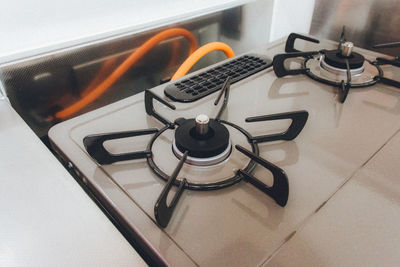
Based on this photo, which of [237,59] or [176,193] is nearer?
[176,193]

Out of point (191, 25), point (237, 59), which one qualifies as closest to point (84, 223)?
point (237, 59)

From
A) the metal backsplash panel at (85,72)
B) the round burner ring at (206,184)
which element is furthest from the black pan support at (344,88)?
the metal backsplash panel at (85,72)

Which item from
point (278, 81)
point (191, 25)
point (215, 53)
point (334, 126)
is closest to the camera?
point (334, 126)

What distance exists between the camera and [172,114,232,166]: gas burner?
0.47 m

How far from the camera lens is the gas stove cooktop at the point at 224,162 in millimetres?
Result: 385

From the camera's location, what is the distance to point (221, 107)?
0.62 meters

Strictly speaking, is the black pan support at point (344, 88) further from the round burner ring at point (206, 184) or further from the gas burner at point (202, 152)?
the round burner ring at point (206, 184)

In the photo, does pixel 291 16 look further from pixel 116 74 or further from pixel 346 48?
pixel 116 74

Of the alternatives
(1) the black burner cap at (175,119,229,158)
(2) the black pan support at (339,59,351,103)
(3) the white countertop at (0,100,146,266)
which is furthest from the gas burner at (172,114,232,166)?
(2) the black pan support at (339,59,351,103)

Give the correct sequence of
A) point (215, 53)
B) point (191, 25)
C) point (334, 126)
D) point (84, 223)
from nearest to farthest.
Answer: point (84, 223) → point (334, 126) → point (191, 25) → point (215, 53)

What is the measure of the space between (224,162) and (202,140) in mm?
53

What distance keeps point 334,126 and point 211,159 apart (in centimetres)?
29

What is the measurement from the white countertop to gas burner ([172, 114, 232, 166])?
0.16 meters

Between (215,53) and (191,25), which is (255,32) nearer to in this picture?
(215,53)
